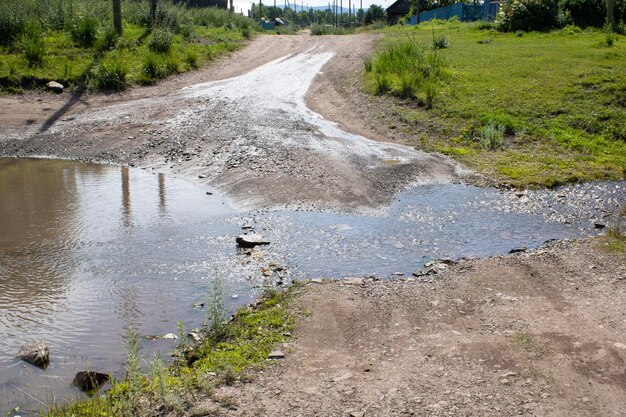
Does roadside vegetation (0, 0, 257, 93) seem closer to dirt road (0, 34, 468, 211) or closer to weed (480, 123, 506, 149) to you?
dirt road (0, 34, 468, 211)

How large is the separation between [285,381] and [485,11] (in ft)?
137

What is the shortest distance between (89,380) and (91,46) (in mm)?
17014

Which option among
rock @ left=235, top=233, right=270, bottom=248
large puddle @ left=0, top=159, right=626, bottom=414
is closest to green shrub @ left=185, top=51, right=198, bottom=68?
large puddle @ left=0, top=159, right=626, bottom=414

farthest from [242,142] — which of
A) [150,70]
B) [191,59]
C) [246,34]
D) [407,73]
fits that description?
[246,34]

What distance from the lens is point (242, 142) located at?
41.3 ft

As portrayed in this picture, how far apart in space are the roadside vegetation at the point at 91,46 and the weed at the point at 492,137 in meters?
9.88

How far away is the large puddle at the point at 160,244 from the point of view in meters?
5.98

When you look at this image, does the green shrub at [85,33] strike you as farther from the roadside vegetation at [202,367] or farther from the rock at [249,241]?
the roadside vegetation at [202,367]

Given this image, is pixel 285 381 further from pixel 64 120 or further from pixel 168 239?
pixel 64 120

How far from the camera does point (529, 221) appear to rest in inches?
359

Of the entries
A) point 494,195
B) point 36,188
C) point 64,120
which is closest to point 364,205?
point 494,195

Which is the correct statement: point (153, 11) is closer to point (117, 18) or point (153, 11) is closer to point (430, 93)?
point (117, 18)

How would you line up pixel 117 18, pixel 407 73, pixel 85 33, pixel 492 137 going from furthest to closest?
pixel 117 18 → pixel 85 33 → pixel 407 73 → pixel 492 137

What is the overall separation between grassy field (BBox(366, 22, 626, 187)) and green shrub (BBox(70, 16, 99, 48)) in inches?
342
